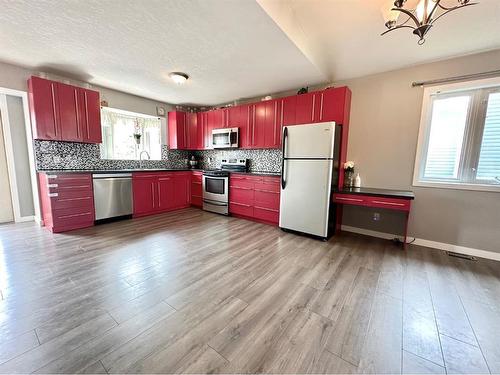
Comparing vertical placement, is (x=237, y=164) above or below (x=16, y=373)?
Result: above

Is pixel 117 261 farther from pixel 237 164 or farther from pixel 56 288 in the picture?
pixel 237 164

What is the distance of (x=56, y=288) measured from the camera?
1.80 metres

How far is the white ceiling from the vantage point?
74.2 inches

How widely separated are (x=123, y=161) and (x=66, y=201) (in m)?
1.47

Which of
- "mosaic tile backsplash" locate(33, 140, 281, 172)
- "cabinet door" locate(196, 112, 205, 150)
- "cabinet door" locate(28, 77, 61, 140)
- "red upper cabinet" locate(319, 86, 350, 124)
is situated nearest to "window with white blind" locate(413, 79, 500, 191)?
"red upper cabinet" locate(319, 86, 350, 124)

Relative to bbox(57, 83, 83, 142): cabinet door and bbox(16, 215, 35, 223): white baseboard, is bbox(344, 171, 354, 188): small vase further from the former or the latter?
bbox(16, 215, 35, 223): white baseboard

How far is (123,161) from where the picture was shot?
174 inches

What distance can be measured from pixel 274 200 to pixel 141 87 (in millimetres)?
3327

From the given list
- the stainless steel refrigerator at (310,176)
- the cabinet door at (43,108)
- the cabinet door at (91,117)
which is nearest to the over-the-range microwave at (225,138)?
the stainless steel refrigerator at (310,176)

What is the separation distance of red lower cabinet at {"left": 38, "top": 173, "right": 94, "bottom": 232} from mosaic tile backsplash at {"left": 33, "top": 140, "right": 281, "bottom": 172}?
0.38 metres

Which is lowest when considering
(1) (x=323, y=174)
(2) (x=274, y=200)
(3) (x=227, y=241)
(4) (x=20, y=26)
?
(3) (x=227, y=241)

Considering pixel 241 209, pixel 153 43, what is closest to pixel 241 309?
pixel 241 209

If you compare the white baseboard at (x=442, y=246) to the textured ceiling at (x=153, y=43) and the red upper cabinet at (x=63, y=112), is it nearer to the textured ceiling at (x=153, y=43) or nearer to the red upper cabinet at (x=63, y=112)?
the textured ceiling at (x=153, y=43)

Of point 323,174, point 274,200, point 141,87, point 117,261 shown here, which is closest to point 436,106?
point 323,174
